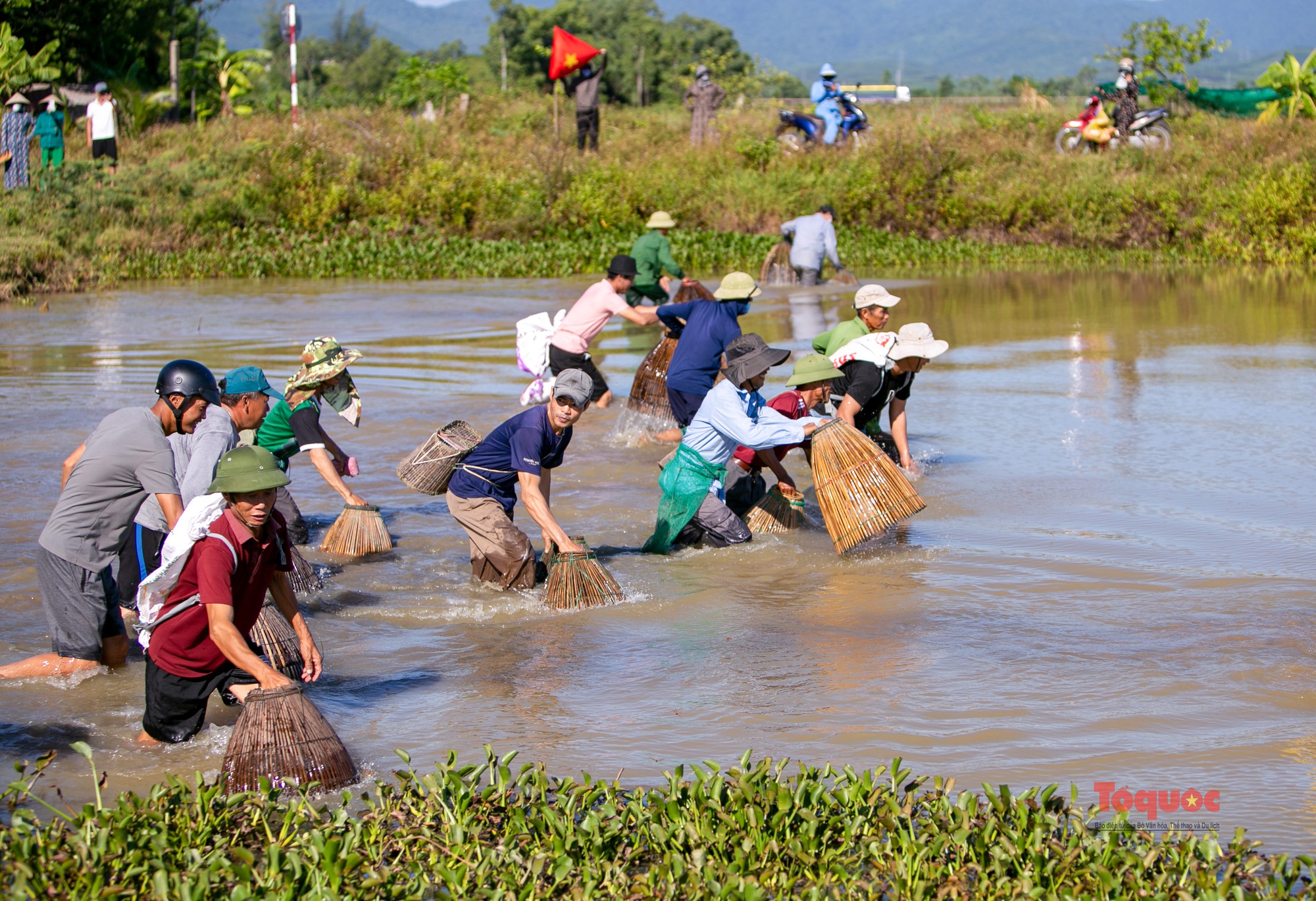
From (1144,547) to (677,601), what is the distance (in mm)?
2818

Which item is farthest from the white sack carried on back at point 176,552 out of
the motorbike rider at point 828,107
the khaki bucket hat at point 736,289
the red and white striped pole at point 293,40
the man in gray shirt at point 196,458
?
the motorbike rider at point 828,107

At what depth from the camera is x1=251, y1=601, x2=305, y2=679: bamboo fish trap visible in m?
5.35

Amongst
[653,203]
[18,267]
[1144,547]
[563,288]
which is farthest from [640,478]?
[653,203]

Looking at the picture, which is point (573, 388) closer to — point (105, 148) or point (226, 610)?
point (226, 610)

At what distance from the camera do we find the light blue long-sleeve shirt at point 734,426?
733 cm

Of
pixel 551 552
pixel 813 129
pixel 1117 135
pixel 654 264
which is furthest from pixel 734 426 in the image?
pixel 1117 135

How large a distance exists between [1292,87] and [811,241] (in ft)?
52.7

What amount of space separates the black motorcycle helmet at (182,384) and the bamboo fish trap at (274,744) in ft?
4.57

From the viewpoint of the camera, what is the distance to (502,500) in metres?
7.23

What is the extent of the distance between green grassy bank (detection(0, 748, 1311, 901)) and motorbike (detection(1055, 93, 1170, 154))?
25.8 m

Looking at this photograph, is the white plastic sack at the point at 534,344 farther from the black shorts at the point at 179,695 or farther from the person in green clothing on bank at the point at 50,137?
the person in green clothing on bank at the point at 50,137

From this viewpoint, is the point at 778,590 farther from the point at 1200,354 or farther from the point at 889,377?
the point at 1200,354

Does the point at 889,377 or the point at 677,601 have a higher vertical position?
the point at 889,377

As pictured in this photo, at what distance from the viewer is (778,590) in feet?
23.9
